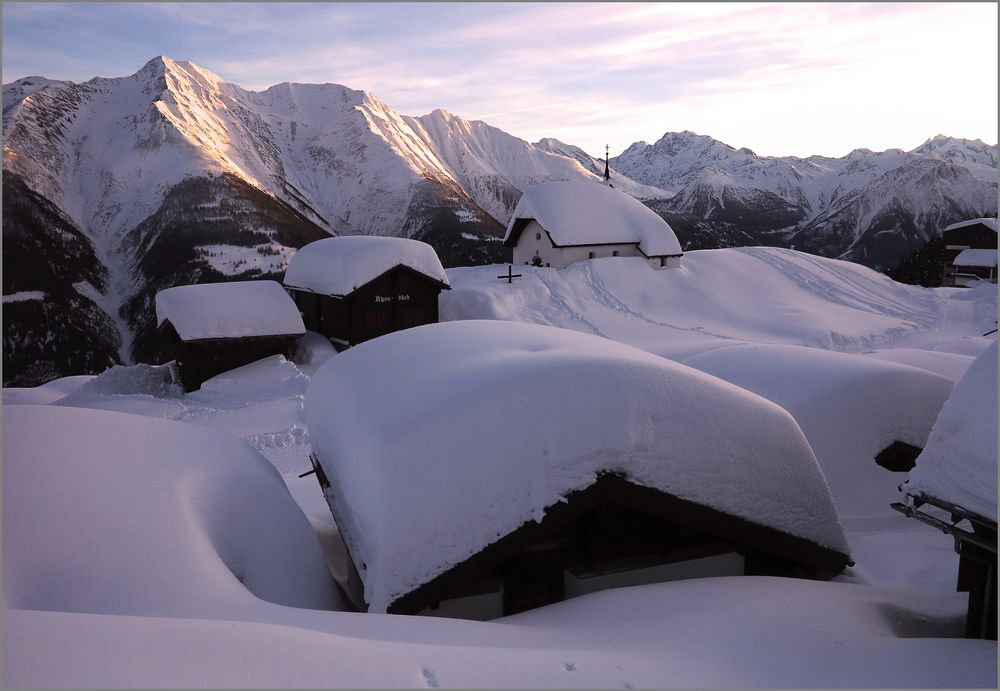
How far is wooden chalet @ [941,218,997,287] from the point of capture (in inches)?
1978

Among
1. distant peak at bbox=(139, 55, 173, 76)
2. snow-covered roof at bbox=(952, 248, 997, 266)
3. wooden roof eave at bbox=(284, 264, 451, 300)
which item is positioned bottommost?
wooden roof eave at bbox=(284, 264, 451, 300)

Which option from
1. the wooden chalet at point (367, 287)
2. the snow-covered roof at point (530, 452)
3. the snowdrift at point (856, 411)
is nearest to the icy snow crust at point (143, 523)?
the snow-covered roof at point (530, 452)

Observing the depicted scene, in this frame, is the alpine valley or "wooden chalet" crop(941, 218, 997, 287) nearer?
"wooden chalet" crop(941, 218, 997, 287)

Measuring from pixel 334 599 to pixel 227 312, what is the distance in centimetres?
1830

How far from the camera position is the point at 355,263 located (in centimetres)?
2602

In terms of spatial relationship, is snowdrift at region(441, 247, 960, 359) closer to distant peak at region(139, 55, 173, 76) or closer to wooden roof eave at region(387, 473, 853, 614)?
wooden roof eave at region(387, 473, 853, 614)

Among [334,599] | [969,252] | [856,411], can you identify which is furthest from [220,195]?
[334,599]

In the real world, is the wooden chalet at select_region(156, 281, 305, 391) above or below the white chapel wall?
below

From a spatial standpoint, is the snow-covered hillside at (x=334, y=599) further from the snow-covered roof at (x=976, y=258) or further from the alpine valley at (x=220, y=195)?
the snow-covered roof at (x=976, y=258)

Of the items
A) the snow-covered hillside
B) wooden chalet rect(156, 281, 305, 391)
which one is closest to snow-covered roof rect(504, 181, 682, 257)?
wooden chalet rect(156, 281, 305, 391)

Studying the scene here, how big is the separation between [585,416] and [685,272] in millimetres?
31706

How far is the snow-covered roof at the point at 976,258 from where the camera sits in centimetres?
4928

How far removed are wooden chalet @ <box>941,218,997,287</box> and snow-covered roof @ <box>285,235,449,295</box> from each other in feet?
143

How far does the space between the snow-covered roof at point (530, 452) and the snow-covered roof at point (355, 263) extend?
1730 centimetres
